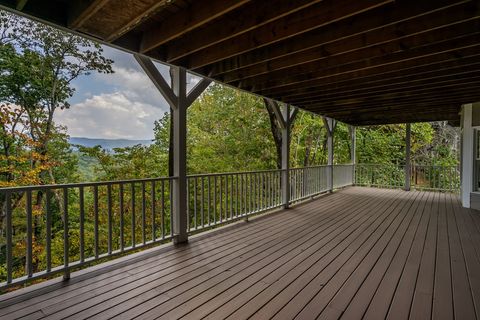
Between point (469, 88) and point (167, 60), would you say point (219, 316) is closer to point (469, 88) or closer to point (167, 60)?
point (167, 60)

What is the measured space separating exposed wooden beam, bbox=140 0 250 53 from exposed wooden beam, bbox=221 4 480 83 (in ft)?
4.88

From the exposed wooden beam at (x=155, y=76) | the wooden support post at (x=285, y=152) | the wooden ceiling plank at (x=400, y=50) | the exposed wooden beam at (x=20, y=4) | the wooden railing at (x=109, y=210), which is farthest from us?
the wooden support post at (x=285, y=152)

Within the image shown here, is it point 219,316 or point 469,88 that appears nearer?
point 219,316

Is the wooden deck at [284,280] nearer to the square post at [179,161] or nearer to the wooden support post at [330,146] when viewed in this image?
the square post at [179,161]

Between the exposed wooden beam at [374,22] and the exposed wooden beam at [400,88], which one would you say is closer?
the exposed wooden beam at [374,22]

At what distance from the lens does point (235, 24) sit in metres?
2.62

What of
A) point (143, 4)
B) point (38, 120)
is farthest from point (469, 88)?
point (38, 120)

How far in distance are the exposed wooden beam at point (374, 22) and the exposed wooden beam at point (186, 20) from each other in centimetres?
113

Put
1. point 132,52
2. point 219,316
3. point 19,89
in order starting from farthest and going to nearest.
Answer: point 19,89 < point 132,52 < point 219,316

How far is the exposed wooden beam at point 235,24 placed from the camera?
226 centimetres

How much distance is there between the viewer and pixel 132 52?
303 cm

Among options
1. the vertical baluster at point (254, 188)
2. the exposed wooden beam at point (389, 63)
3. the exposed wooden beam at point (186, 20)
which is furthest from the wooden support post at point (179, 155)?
the vertical baluster at point (254, 188)

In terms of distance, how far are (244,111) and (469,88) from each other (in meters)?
7.65

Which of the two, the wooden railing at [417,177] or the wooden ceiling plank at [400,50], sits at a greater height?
the wooden ceiling plank at [400,50]
